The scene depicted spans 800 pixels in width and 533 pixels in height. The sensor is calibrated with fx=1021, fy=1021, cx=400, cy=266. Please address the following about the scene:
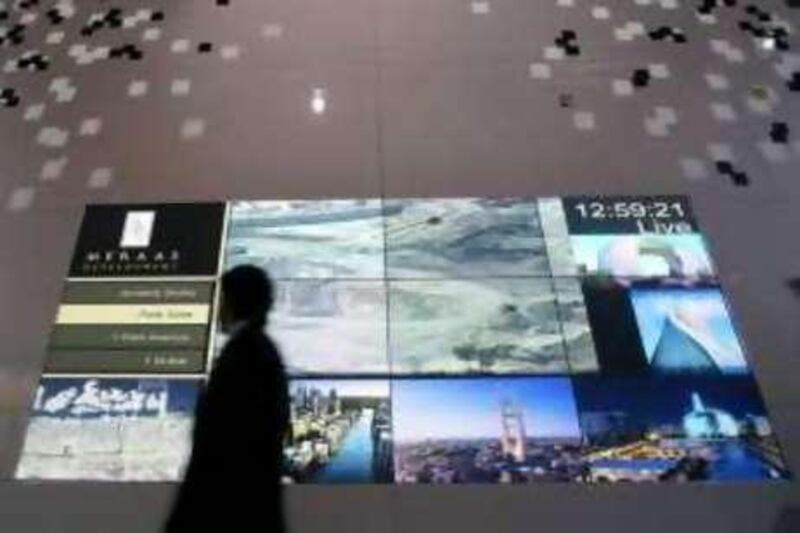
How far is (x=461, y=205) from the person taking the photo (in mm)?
3775

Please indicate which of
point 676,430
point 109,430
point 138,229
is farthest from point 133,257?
point 676,430

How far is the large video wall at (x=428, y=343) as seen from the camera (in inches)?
118

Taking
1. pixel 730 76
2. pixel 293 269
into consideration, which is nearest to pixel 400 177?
pixel 293 269

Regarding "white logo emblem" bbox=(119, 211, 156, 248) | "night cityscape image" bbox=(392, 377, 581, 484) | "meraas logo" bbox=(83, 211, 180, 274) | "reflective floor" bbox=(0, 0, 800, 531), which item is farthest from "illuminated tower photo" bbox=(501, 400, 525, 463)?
"white logo emblem" bbox=(119, 211, 156, 248)

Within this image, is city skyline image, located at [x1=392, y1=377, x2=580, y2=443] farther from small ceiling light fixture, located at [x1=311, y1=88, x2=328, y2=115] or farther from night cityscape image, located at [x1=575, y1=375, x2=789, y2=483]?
small ceiling light fixture, located at [x1=311, y1=88, x2=328, y2=115]

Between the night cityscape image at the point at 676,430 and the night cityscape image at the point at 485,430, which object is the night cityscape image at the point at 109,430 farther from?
the night cityscape image at the point at 676,430

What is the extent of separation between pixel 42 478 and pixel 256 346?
1226mm

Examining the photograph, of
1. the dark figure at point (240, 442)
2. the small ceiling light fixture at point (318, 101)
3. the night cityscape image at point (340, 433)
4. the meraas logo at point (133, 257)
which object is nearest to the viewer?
the dark figure at point (240, 442)

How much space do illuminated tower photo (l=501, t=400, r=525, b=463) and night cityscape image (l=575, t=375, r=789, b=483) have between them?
0.62ft

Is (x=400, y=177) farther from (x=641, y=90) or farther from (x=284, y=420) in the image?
(x=284, y=420)

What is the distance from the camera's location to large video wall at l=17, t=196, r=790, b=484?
3010 mm

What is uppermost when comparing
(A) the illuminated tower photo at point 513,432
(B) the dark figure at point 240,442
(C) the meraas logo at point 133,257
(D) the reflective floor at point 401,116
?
(D) the reflective floor at point 401,116

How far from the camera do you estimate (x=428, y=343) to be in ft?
10.8

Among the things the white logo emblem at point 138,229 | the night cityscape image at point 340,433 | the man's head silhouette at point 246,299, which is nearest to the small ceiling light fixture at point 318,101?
the white logo emblem at point 138,229
